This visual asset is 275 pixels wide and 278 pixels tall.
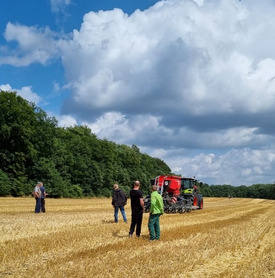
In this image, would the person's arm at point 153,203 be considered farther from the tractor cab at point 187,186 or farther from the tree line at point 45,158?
the tree line at point 45,158

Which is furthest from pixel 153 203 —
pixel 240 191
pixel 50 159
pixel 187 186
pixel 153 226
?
pixel 240 191

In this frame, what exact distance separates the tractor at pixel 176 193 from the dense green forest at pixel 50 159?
26.5 m

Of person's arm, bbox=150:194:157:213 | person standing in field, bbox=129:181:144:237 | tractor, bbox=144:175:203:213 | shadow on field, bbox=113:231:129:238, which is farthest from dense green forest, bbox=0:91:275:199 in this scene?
person's arm, bbox=150:194:157:213

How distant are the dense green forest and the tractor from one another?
26.5m

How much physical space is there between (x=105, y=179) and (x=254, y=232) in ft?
224

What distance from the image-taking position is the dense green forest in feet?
180

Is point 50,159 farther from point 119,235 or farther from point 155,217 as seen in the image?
point 155,217

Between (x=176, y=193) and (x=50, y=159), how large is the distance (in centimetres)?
3615

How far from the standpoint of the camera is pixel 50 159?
2525 inches

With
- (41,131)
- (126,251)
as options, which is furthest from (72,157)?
(126,251)

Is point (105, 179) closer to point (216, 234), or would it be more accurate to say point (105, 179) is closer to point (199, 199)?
point (199, 199)

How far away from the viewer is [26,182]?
187ft

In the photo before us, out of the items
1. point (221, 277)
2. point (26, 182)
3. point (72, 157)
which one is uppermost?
point (72, 157)

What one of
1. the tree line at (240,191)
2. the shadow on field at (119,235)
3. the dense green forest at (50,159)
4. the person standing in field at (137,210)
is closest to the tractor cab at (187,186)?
the shadow on field at (119,235)
